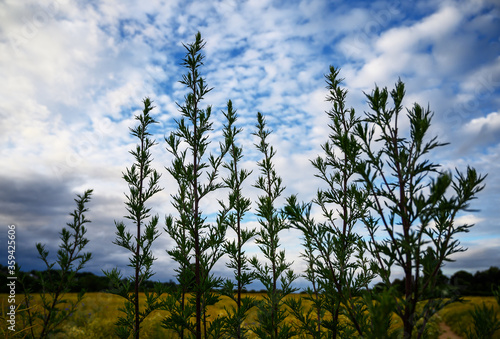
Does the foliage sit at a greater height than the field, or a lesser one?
greater

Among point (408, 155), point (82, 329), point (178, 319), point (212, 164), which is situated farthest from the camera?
point (82, 329)

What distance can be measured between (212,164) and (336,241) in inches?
139

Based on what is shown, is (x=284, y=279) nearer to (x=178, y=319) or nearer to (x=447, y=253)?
(x=178, y=319)

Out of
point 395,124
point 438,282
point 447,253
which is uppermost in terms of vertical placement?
point 395,124

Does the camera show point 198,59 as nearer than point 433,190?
No

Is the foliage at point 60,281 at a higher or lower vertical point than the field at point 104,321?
higher

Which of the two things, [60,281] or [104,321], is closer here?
[60,281]

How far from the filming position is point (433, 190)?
7.66 feet

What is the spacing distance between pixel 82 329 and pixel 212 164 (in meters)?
10.9

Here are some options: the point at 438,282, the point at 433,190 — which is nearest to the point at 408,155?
the point at 433,190

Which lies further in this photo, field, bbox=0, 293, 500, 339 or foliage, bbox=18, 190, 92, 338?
field, bbox=0, 293, 500, 339

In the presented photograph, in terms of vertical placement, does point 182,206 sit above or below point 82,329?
above

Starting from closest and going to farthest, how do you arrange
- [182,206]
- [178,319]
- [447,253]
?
[447,253] → [178,319] → [182,206]

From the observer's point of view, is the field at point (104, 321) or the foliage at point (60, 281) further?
the field at point (104, 321)
